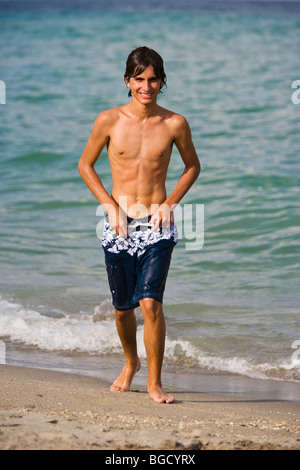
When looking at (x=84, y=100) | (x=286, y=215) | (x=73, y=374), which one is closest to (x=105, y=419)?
(x=73, y=374)

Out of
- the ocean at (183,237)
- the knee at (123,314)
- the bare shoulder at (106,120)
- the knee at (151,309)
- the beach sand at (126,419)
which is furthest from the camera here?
the ocean at (183,237)

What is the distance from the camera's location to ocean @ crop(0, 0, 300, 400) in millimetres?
5754

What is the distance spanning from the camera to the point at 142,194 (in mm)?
4266

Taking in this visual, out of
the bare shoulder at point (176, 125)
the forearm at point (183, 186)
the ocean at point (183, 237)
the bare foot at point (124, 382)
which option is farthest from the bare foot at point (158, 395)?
the bare shoulder at point (176, 125)

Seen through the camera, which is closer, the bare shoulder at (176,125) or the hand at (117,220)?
the hand at (117,220)

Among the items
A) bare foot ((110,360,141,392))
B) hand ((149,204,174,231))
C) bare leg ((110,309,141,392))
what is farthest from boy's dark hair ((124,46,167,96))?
bare foot ((110,360,141,392))

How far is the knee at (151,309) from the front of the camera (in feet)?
13.6

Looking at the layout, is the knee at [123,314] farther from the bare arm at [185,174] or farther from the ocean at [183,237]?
the ocean at [183,237]

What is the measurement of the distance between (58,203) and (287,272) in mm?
4320

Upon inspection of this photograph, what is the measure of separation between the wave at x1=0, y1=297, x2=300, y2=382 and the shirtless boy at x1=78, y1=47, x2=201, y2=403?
1.37 metres

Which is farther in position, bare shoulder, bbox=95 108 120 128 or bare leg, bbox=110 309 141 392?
bare leg, bbox=110 309 141 392

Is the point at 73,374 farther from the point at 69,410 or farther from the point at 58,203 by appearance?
the point at 58,203

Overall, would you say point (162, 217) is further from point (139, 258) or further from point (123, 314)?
point (123, 314)

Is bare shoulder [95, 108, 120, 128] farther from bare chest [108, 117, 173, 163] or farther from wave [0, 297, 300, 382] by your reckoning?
wave [0, 297, 300, 382]
